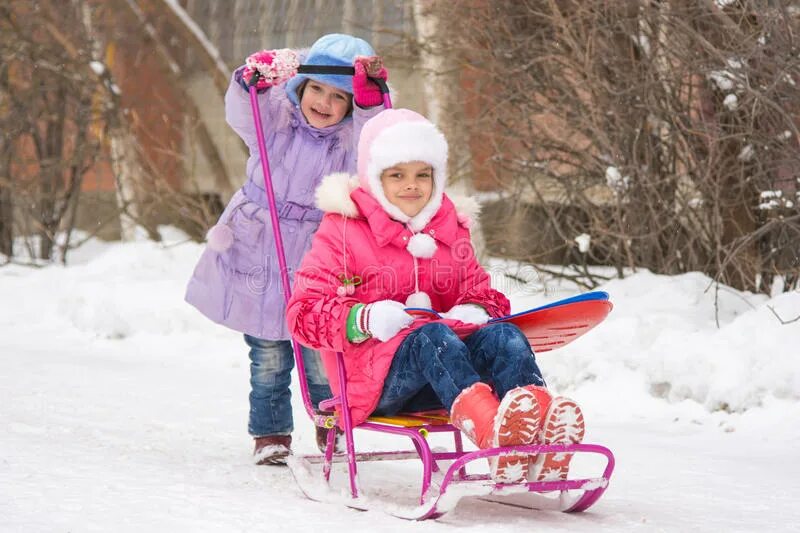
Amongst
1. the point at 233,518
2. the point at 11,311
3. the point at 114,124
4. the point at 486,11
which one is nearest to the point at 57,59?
the point at 114,124

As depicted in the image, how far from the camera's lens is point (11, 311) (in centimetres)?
935

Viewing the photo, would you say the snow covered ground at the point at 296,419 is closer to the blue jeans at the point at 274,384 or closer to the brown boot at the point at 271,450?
the brown boot at the point at 271,450

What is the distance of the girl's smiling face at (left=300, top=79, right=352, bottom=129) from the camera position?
15.2 feet

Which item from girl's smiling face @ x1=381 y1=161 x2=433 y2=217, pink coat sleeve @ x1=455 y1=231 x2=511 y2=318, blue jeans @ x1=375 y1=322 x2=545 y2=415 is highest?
girl's smiling face @ x1=381 y1=161 x2=433 y2=217

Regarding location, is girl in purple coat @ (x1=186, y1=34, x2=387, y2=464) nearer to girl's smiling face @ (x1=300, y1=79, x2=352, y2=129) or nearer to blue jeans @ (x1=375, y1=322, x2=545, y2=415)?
girl's smiling face @ (x1=300, y1=79, x2=352, y2=129)

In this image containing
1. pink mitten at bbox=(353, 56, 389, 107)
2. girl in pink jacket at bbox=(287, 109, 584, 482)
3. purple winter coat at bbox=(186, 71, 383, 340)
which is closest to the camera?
girl in pink jacket at bbox=(287, 109, 584, 482)

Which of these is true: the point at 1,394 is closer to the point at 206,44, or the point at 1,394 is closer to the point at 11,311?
the point at 11,311

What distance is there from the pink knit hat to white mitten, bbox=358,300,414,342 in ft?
1.34

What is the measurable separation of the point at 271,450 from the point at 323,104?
1.40 metres

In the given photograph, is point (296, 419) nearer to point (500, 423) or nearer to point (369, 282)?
point (369, 282)

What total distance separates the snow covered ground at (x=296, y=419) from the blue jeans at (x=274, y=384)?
8.7 inches

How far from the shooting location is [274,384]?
15.7 ft

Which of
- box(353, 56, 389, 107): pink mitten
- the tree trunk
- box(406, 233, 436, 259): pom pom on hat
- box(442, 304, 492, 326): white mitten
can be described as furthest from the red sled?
the tree trunk

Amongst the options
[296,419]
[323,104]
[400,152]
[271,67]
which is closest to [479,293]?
[400,152]
